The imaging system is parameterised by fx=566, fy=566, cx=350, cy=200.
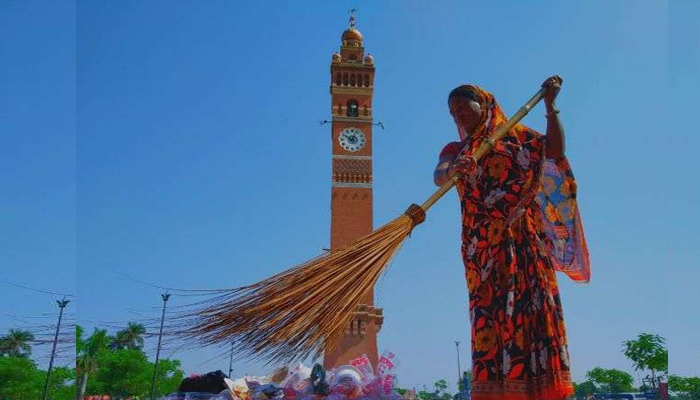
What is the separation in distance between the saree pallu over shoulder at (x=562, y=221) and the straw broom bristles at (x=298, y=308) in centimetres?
86

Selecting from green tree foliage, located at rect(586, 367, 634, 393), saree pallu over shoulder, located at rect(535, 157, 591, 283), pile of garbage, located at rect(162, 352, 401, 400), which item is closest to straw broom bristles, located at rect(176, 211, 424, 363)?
saree pallu over shoulder, located at rect(535, 157, 591, 283)

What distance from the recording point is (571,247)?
362 centimetres

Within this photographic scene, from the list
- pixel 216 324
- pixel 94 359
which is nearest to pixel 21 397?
pixel 94 359

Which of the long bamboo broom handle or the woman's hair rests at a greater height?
the woman's hair

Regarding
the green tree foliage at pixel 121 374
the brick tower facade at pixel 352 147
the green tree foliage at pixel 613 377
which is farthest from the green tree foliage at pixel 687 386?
the green tree foliage at pixel 121 374

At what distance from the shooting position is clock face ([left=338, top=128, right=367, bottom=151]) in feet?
98.4

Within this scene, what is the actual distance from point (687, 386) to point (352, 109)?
1245 inches

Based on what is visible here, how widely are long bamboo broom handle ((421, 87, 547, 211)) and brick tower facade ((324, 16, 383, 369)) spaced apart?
906 inches

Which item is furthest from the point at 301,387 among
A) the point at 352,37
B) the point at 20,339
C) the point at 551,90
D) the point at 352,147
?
the point at 352,37

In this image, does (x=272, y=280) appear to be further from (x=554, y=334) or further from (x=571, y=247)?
(x=571, y=247)

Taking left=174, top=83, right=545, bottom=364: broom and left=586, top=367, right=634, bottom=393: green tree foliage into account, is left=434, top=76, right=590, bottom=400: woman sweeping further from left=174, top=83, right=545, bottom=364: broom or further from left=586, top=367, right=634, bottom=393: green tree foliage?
left=586, top=367, right=634, bottom=393: green tree foliage

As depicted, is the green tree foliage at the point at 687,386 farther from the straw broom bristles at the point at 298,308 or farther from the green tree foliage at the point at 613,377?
the straw broom bristles at the point at 298,308

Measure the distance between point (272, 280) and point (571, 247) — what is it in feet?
6.25

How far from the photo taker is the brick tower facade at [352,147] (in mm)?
28719
